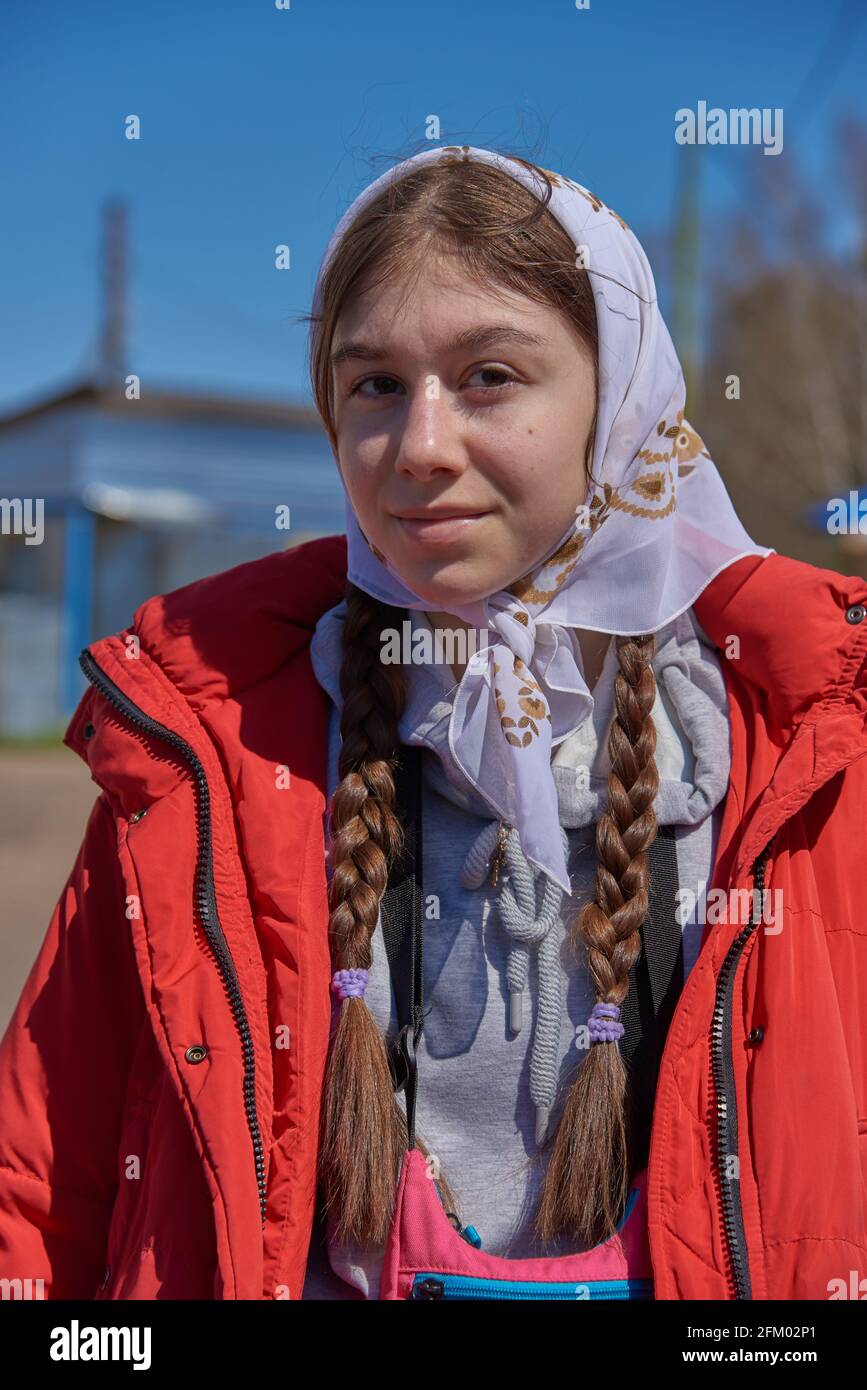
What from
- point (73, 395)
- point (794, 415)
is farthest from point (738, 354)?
point (73, 395)

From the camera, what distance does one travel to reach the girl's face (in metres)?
1.75

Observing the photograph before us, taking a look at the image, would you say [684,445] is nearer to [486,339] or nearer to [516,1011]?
[486,339]

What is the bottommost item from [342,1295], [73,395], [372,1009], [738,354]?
[342,1295]

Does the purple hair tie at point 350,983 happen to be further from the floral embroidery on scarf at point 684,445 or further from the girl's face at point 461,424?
the floral embroidery on scarf at point 684,445

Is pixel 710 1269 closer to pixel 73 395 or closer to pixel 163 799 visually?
pixel 163 799

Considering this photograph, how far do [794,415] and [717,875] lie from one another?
26091 millimetres

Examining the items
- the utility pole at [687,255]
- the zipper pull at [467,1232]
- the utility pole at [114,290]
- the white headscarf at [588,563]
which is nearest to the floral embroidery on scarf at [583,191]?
the white headscarf at [588,563]

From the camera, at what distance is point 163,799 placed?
6.08 feet

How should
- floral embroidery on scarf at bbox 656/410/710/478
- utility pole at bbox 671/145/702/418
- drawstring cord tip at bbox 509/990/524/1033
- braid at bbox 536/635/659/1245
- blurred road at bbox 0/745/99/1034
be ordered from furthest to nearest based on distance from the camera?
utility pole at bbox 671/145/702/418 → blurred road at bbox 0/745/99/1034 → floral embroidery on scarf at bbox 656/410/710/478 → drawstring cord tip at bbox 509/990/524/1033 → braid at bbox 536/635/659/1245

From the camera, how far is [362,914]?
1.82 m

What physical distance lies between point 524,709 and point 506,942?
337 millimetres

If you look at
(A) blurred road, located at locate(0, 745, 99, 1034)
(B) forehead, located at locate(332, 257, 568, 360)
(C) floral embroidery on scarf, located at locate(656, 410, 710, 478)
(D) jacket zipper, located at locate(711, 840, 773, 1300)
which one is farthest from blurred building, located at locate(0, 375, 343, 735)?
(D) jacket zipper, located at locate(711, 840, 773, 1300)

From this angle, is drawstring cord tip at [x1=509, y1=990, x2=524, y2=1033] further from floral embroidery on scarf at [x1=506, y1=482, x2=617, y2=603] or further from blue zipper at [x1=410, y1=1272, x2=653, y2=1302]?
floral embroidery on scarf at [x1=506, y1=482, x2=617, y2=603]

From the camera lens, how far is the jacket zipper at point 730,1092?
1609mm
